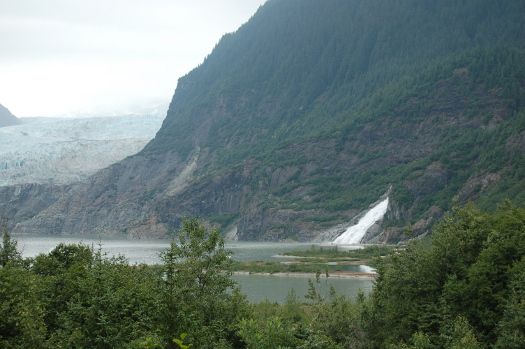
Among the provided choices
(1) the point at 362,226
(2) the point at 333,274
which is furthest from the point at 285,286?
(1) the point at 362,226

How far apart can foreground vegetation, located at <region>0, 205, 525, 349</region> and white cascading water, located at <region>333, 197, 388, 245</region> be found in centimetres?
13345

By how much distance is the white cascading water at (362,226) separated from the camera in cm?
16888

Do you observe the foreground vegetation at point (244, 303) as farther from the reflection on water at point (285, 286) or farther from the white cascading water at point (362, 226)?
the white cascading water at point (362, 226)

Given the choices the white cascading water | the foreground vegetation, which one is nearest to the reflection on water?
the foreground vegetation

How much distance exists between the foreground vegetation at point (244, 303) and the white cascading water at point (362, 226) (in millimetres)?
133446

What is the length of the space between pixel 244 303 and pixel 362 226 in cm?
14647

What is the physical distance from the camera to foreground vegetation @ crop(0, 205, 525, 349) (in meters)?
23.7

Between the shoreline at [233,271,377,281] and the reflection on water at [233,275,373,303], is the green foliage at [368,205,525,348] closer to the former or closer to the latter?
the reflection on water at [233,275,373,303]

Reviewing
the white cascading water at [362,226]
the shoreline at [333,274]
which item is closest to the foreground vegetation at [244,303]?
the shoreline at [333,274]

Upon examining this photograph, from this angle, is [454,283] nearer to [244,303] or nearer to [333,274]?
[244,303]

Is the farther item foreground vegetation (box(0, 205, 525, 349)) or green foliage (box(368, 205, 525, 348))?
green foliage (box(368, 205, 525, 348))

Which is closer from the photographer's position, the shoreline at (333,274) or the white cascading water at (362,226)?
the shoreline at (333,274)

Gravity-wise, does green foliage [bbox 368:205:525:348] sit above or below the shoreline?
above

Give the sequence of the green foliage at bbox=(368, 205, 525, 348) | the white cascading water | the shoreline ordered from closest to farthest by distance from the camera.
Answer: the green foliage at bbox=(368, 205, 525, 348) → the shoreline → the white cascading water
